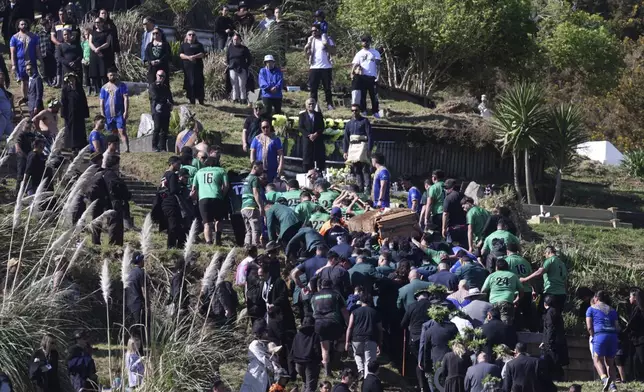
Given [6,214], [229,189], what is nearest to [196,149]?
[229,189]

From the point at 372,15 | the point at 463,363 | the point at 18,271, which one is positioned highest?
the point at 372,15

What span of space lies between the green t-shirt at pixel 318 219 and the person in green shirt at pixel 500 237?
2.38 metres

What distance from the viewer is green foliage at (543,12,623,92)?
51281mm

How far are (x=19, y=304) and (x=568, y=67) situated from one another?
38.2 metres

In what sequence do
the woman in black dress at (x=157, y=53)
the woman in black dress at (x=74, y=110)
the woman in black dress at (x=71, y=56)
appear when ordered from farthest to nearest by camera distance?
the woman in black dress at (x=71, y=56) → the woman in black dress at (x=157, y=53) → the woman in black dress at (x=74, y=110)

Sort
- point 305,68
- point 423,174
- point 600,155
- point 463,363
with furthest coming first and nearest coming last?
point 600,155 → point 305,68 → point 423,174 → point 463,363

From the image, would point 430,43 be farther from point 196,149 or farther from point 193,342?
point 193,342

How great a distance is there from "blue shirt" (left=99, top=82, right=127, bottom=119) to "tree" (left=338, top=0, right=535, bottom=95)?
12.7 metres

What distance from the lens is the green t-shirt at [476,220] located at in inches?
927

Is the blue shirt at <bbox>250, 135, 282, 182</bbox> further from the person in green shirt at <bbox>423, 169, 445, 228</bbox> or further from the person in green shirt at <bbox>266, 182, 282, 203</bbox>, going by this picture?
the person in green shirt at <bbox>423, 169, 445, 228</bbox>

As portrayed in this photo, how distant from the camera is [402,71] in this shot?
4112 cm

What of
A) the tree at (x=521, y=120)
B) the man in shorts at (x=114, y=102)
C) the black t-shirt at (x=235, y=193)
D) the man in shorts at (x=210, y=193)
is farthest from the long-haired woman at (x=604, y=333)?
the tree at (x=521, y=120)

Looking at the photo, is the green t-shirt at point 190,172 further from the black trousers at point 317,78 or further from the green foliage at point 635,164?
the green foliage at point 635,164

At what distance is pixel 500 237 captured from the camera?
2252cm
